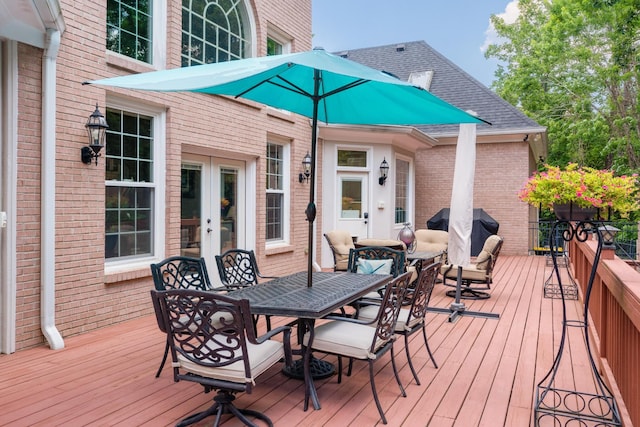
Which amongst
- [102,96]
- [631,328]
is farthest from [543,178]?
[102,96]

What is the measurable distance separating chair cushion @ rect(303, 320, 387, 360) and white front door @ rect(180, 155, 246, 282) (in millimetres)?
3630

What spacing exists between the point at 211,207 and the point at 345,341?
4256 mm

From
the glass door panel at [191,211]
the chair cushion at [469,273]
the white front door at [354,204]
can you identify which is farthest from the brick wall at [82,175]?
the white front door at [354,204]

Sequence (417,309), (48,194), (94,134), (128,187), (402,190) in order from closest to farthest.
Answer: (417,309) < (48,194) < (94,134) < (128,187) < (402,190)

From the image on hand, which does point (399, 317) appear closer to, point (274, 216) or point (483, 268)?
point (483, 268)

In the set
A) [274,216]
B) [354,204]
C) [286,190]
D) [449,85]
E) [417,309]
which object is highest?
[449,85]

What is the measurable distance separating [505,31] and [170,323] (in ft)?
77.8

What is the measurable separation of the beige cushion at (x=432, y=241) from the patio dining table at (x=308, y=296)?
4194 mm

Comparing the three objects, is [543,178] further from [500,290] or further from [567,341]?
[500,290]

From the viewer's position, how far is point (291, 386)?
3.53 metres

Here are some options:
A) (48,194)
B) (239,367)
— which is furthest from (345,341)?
(48,194)

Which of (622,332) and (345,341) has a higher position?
(622,332)

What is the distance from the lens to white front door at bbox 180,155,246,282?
21.3 feet

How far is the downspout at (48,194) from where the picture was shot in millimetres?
4332
